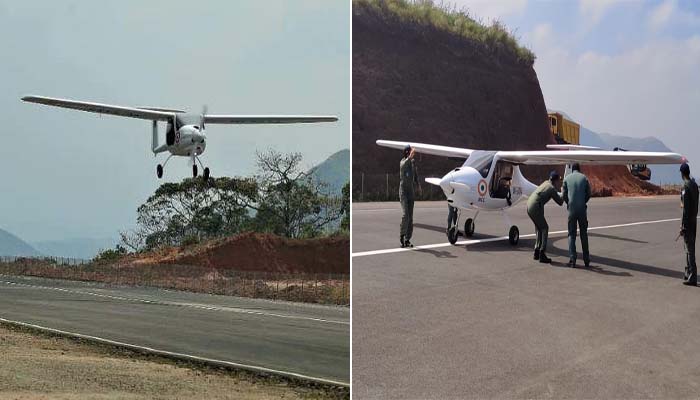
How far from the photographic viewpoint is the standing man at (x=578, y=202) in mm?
5570

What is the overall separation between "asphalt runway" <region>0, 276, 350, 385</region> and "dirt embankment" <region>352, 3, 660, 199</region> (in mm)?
7955

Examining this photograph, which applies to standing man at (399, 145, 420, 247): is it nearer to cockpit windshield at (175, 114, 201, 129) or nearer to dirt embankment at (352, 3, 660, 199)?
dirt embankment at (352, 3, 660, 199)

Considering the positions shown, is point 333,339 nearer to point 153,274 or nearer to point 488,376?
point 488,376

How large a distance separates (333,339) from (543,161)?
12800mm

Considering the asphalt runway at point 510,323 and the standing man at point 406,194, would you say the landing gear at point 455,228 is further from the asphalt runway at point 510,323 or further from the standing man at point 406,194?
the standing man at point 406,194

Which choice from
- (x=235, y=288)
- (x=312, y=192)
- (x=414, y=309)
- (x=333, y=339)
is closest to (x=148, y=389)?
(x=333, y=339)

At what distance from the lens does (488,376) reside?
148 inches

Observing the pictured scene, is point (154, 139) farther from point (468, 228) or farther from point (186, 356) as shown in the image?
point (468, 228)

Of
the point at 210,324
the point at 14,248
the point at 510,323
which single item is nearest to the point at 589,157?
the point at 510,323

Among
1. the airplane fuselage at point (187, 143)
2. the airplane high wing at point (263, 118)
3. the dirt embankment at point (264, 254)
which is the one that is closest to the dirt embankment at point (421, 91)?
the airplane high wing at point (263, 118)

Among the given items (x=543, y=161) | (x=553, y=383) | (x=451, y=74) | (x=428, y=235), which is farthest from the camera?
(x=543, y=161)

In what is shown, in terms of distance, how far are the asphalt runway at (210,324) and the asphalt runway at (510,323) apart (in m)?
7.93

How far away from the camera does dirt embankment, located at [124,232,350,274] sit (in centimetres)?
4531

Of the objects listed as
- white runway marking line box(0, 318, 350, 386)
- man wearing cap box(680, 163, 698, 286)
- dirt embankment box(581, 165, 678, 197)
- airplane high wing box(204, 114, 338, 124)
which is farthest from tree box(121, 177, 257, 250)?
man wearing cap box(680, 163, 698, 286)
